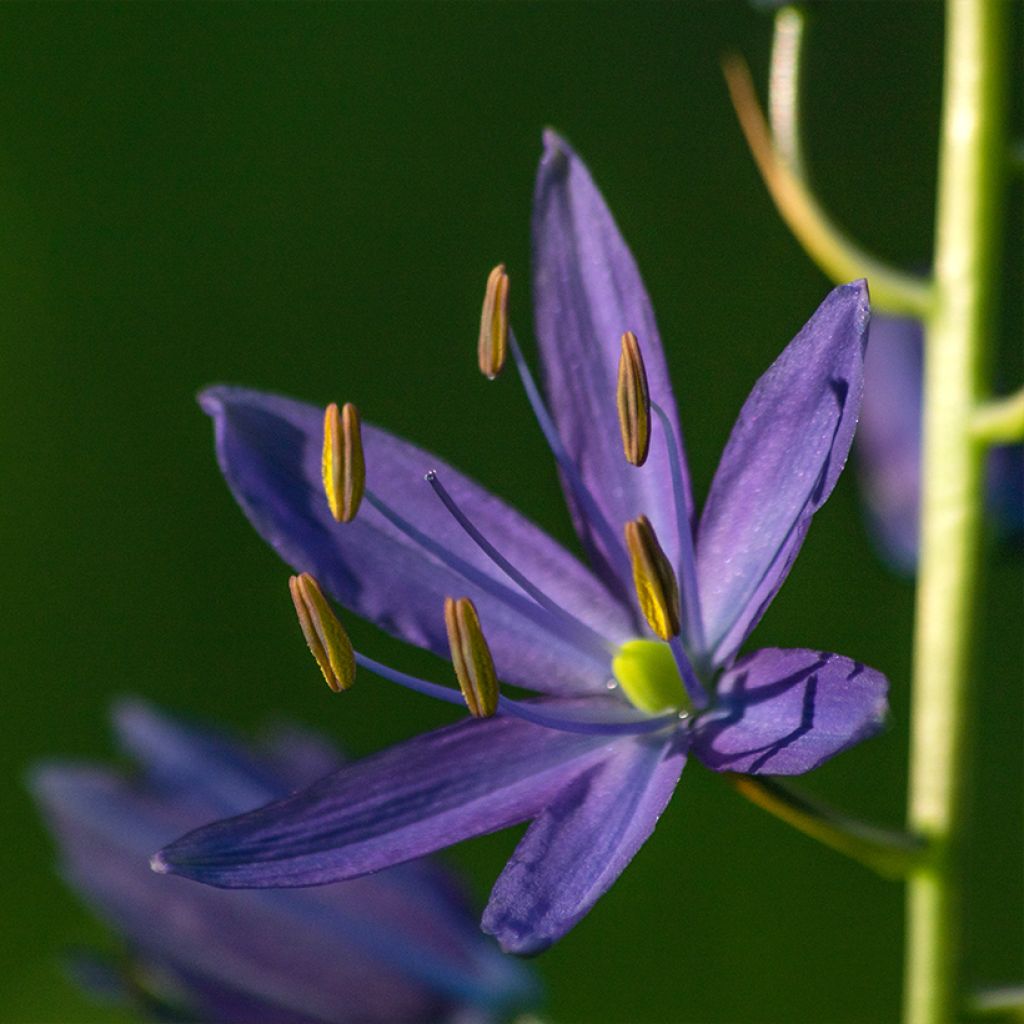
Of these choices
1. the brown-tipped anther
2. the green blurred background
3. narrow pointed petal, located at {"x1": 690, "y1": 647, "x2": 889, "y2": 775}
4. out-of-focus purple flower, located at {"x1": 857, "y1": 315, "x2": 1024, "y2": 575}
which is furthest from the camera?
the green blurred background

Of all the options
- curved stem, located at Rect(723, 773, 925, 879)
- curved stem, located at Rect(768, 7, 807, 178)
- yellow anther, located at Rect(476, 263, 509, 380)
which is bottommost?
curved stem, located at Rect(723, 773, 925, 879)

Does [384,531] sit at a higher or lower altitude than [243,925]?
higher

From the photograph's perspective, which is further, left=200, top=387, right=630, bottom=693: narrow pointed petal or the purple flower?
left=200, top=387, right=630, bottom=693: narrow pointed petal

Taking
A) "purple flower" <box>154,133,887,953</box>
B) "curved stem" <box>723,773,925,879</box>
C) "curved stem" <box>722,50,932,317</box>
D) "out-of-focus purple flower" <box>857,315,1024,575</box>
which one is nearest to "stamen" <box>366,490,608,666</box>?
"purple flower" <box>154,133,887,953</box>

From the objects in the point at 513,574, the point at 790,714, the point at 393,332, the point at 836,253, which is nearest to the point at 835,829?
the point at 790,714

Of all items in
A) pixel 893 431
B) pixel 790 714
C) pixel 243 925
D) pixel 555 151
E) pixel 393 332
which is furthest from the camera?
pixel 393 332

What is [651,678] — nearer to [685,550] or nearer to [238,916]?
[685,550]

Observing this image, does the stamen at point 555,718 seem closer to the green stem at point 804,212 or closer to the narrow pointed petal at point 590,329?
the narrow pointed petal at point 590,329

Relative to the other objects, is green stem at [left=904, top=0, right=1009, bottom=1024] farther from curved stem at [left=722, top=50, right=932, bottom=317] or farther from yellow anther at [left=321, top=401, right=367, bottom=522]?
yellow anther at [left=321, top=401, right=367, bottom=522]
